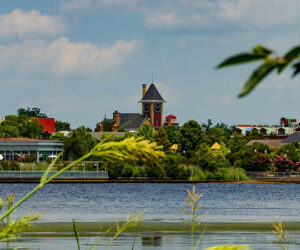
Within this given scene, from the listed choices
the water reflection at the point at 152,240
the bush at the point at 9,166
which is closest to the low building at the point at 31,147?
the bush at the point at 9,166

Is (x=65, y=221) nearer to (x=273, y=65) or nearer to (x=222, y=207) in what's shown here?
(x=222, y=207)

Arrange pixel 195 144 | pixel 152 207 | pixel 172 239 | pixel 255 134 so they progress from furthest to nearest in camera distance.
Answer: pixel 255 134 → pixel 195 144 → pixel 152 207 → pixel 172 239

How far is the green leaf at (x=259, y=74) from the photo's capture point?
8.30 feet

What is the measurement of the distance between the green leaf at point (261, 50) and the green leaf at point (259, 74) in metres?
0.04

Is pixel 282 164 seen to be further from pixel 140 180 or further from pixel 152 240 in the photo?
pixel 152 240

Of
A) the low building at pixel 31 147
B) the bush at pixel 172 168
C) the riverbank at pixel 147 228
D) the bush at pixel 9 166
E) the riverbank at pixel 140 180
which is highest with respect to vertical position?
the low building at pixel 31 147

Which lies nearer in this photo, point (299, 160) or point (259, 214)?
point (259, 214)

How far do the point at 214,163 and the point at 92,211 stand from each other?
58757 millimetres

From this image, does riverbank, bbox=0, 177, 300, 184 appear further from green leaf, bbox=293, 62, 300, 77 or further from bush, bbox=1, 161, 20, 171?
green leaf, bbox=293, 62, 300, 77

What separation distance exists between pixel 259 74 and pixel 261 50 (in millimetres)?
82

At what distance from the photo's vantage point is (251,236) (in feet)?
98.5

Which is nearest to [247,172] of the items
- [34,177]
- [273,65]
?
[34,177]

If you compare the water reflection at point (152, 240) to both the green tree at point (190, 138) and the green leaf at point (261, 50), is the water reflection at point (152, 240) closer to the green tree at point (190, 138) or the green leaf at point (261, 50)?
the green leaf at point (261, 50)

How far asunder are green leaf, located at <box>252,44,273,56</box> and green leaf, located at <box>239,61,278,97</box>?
4 cm
